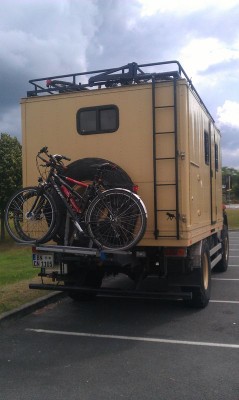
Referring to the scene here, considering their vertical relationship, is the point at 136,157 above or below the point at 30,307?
above

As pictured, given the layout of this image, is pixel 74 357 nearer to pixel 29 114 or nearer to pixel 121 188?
pixel 121 188

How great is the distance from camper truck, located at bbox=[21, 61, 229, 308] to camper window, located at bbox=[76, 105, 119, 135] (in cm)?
1

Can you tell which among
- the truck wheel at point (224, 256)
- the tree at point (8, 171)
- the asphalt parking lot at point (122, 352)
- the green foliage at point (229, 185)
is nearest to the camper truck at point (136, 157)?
the asphalt parking lot at point (122, 352)

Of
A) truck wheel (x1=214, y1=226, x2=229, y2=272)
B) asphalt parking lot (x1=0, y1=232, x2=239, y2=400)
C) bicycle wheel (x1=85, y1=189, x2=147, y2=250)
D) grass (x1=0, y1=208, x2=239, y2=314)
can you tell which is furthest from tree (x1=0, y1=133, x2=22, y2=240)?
bicycle wheel (x1=85, y1=189, x2=147, y2=250)

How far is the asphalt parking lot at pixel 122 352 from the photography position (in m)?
4.24

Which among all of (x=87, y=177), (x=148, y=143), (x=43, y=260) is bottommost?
(x=43, y=260)

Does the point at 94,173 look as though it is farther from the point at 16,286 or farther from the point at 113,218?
Result: the point at 16,286

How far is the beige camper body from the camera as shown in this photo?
6.28 meters

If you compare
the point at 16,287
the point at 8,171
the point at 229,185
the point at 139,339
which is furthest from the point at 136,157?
the point at 8,171

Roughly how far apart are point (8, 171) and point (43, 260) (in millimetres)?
21711

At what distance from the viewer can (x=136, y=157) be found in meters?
6.57

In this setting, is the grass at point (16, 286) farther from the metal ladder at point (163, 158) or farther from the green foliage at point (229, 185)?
the green foliage at point (229, 185)

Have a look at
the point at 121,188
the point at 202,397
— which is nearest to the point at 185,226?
the point at 121,188

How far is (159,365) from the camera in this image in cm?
484
